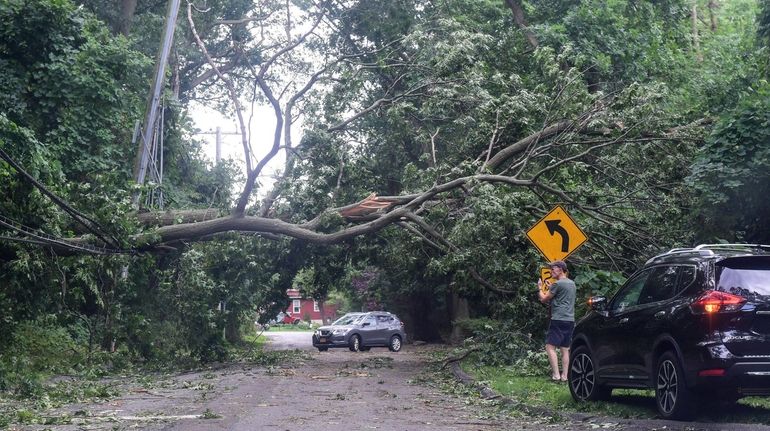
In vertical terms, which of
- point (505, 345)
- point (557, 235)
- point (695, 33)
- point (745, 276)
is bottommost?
point (505, 345)

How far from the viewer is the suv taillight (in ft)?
29.7

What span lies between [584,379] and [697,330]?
2986 millimetres

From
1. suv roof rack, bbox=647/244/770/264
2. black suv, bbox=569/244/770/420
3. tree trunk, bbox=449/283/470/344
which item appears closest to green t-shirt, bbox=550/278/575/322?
black suv, bbox=569/244/770/420

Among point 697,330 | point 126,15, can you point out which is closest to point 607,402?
point 697,330

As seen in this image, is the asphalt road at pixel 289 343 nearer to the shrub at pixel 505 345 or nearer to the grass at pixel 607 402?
the shrub at pixel 505 345

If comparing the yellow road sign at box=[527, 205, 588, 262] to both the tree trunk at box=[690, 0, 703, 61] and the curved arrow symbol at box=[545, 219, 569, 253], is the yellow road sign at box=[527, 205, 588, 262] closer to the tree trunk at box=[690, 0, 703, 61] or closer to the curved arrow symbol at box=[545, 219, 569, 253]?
the curved arrow symbol at box=[545, 219, 569, 253]

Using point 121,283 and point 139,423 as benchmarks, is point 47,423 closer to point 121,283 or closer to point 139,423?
point 139,423

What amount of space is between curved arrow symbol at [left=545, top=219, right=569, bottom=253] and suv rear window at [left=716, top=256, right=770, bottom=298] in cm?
572

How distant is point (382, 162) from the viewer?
26328 millimetres

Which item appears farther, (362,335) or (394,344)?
(394,344)

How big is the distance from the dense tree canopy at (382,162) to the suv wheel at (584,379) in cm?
476

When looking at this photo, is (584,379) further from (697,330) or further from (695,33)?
(695,33)

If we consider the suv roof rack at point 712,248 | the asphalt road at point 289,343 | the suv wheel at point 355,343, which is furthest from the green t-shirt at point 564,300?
the asphalt road at point 289,343

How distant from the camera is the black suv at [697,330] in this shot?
8969 millimetres
